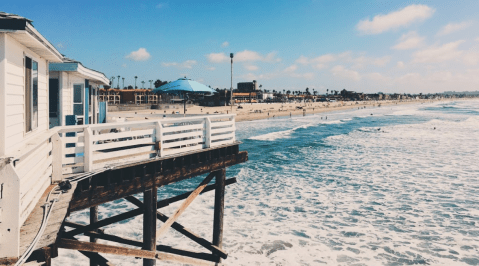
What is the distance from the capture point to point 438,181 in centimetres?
2153

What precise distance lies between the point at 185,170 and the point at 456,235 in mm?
11956

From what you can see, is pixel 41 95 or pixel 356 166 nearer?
pixel 41 95

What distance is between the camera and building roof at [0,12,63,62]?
5160 millimetres

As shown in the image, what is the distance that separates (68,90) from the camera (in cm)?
1126

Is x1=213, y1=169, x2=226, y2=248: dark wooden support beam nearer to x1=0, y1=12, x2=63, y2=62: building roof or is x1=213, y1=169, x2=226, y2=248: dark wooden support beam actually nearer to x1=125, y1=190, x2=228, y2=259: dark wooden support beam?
x1=125, y1=190, x2=228, y2=259: dark wooden support beam

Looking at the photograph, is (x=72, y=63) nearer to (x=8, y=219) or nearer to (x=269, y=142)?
(x=8, y=219)

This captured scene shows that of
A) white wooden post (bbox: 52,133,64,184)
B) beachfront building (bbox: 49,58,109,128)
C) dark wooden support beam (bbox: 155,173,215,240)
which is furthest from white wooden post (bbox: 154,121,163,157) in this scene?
beachfront building (bbox: 49,58,109,128)

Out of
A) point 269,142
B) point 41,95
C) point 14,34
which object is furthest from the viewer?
point 269,142

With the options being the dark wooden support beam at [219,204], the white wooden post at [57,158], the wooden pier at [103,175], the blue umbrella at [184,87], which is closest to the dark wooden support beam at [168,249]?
the wooden pier at [103,175]

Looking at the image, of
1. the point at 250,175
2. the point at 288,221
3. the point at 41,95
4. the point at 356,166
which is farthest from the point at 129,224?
the point at 356,166

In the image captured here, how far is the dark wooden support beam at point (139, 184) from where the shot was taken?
6.33 m

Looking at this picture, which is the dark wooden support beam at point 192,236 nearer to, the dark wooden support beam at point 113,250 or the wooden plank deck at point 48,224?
the dark wooden support beam at point 113,250

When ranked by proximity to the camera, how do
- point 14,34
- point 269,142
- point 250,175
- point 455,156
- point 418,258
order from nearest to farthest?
point 14,34, point 418,258, point 250,175, point 455,156, point 269,142

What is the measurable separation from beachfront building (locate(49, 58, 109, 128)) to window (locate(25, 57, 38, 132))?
227 cm
